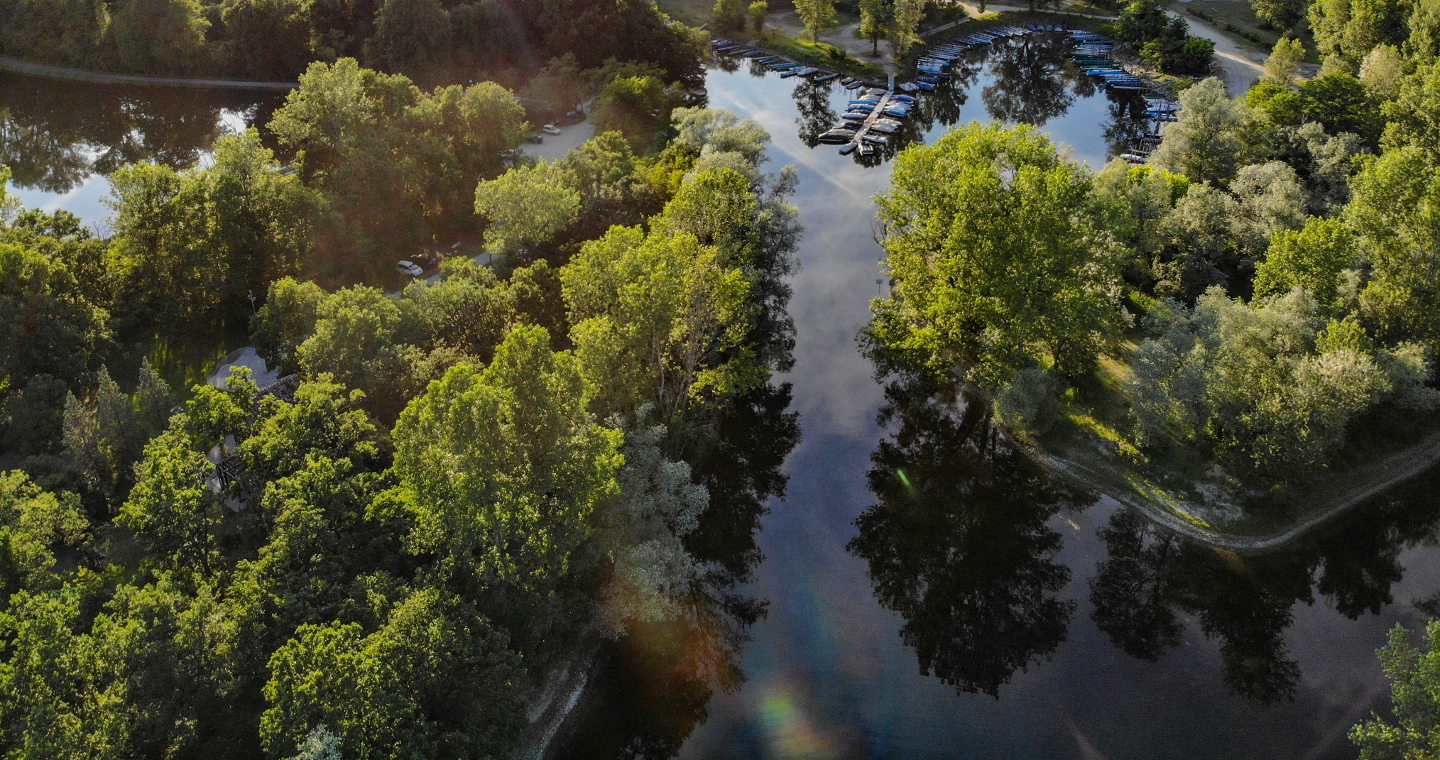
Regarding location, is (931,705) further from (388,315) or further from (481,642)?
(388,315)

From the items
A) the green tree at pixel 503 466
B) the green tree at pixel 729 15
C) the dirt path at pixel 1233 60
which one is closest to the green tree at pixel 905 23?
the green tree at pixel 729 15

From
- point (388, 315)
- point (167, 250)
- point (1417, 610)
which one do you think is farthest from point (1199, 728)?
point (167, 250)

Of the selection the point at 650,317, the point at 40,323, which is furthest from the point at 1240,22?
the point at 40,323

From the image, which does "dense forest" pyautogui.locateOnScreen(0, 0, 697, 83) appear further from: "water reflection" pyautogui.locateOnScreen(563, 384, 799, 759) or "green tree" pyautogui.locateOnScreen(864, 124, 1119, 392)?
"water reflection" pyautogui.locateOnScreen(563, 384, 799, 759)

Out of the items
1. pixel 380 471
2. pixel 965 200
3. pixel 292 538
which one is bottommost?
pixel 380 471

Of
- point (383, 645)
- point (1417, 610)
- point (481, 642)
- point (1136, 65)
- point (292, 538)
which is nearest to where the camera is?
point (383, 645)

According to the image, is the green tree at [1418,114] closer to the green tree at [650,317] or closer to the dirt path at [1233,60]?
the dirt path at [1233,60]

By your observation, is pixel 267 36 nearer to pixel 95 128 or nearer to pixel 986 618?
pixel 95 128
